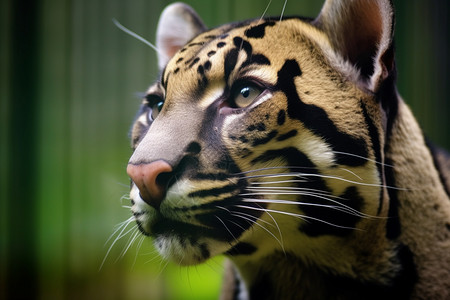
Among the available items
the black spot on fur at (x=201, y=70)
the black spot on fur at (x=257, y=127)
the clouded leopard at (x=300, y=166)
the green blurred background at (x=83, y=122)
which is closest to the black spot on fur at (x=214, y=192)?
the clouded leopard at (x=300, y=166)

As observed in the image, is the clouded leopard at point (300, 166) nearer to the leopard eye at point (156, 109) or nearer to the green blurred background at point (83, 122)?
the leopard eye at point (156, 109)

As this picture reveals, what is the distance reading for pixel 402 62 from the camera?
1.28m

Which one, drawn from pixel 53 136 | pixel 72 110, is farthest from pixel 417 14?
pixel 53 136

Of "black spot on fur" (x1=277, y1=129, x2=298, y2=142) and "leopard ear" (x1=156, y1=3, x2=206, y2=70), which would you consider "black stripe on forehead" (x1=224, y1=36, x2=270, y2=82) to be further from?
"leopard ear" (x1=156, y1=3, x2=206, y2=70)

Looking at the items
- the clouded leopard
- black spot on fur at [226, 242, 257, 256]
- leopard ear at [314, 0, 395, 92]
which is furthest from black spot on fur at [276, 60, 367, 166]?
black spot on fur at [226, 242, 257, 256]

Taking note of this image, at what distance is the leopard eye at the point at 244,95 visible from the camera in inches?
31.9

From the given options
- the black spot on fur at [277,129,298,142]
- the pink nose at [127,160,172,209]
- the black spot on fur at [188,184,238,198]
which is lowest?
the black spot on fur at [188,184,238,198]

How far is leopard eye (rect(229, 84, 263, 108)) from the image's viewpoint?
809mm

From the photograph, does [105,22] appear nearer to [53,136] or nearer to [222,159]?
[53,136]

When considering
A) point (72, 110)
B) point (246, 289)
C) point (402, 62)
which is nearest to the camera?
point (246, 289)

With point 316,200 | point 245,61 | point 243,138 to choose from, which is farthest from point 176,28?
point 316,200

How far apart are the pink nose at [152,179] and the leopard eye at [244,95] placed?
0.60ft

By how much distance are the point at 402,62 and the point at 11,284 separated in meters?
1.57

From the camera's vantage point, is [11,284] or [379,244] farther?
[11,284]
